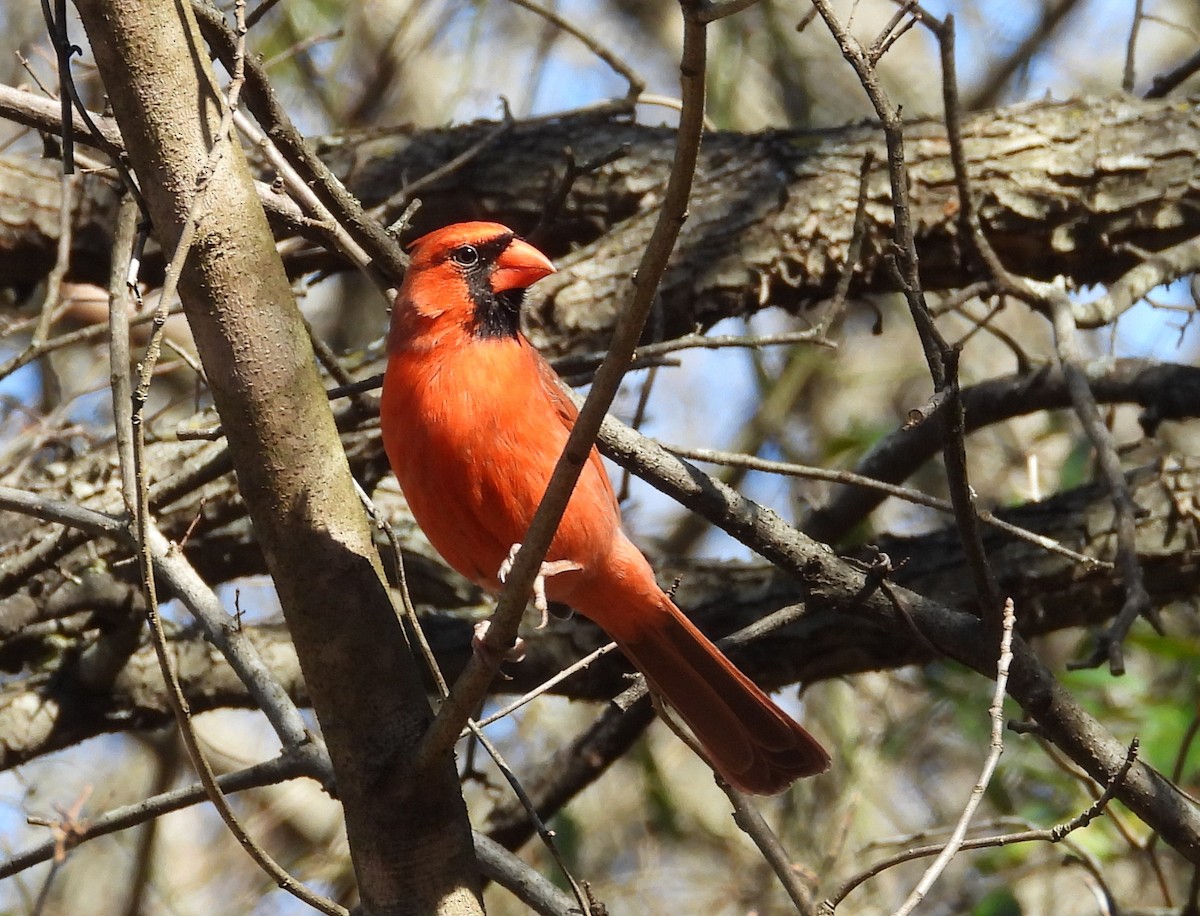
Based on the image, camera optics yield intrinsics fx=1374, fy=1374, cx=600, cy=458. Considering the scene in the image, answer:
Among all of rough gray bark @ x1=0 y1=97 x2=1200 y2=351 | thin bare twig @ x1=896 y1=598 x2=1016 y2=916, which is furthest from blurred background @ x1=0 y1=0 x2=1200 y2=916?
thin bare twig @ x1=896 y1=598 x2=1016 y2=916

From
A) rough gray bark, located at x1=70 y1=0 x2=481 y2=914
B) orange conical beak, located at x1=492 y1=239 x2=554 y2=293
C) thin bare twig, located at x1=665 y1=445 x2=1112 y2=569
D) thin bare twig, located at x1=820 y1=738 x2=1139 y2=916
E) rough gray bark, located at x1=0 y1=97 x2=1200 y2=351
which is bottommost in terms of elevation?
thin bare twig, located at x1=820 y1=738 x2=1139 y2=916

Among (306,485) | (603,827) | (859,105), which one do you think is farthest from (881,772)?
(306,485)

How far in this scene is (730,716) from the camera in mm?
3373

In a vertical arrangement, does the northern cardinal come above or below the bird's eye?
below

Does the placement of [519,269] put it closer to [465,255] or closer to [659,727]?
[465,255]

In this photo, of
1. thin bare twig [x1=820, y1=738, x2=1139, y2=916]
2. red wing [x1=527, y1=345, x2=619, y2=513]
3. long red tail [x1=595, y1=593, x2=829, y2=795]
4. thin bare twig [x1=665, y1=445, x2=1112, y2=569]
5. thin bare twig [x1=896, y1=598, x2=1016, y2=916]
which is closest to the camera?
thin bare twig [x1=896, y1=598, x2=1016, y2=916]

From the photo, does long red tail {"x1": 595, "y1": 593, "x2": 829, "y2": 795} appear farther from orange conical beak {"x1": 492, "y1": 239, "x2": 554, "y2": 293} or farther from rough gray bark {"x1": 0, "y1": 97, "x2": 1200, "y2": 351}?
rough gray bark {"x1": 0, "y1": 97, "x2": 1200, "y2": 351}

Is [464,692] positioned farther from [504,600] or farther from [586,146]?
[586,146]

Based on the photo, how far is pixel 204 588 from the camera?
279 centimetres

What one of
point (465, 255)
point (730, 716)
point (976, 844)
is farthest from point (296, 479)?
point (730, 716)

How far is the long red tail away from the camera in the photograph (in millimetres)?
3346

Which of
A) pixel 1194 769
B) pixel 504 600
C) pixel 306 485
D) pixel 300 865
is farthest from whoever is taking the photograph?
pixel 300 865

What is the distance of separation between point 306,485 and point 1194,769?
283 cm

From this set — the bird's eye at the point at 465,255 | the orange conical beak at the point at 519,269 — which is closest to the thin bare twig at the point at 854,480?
the orange conical beak at the point at 519,269
